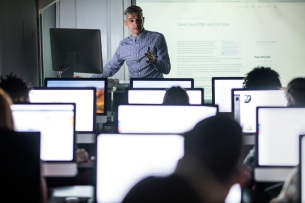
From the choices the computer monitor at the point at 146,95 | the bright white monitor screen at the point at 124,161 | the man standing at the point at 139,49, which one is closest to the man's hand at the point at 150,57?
the man standing at the point at 139,49

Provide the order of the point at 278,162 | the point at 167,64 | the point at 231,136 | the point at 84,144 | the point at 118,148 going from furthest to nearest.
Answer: the point at 167,64 → the point at 84,144 → the point at 278,162 → the point at 118,148 → the point at 231,136

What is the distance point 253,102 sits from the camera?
4172 millimetres

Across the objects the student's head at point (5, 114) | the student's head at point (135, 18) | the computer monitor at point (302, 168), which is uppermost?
the student's head at point (135, 18)

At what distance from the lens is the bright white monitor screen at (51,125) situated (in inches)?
118

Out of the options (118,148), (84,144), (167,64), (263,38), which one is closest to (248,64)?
(263,38)

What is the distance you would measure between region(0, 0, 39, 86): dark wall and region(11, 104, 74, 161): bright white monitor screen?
2.45m

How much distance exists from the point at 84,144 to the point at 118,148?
1985 millimetres

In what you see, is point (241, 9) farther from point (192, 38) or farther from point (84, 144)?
point (84, 144)

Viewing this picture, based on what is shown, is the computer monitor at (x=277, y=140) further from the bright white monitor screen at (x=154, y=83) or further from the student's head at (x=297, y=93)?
the bright white monitor screen at (x=154, y=83)

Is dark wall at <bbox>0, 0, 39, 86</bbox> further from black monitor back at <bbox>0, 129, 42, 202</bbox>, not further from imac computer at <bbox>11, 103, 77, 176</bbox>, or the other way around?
black monitor back at <bbox>0, 129, 42, 202</bbox>

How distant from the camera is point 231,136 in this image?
1.84 m

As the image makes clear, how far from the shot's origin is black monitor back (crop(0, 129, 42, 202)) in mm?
1854

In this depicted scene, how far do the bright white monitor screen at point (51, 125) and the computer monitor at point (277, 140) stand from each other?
1.08 meters

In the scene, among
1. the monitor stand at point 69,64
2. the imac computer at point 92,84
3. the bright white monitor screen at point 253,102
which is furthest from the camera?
the monitor stand at point 69,64
